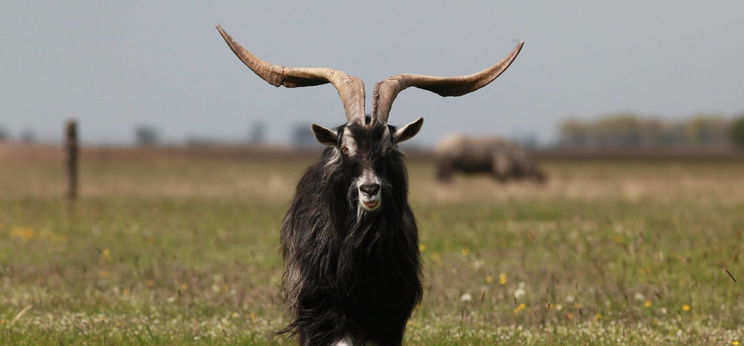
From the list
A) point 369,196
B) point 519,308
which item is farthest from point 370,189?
point 519,308

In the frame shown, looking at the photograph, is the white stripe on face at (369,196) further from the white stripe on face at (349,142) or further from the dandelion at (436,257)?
the dandelion at (436,257)

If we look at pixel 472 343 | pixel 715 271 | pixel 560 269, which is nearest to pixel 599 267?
pixel 560 269

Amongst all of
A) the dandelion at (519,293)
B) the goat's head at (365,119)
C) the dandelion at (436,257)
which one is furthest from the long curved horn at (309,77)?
the dandelion at (436,257)

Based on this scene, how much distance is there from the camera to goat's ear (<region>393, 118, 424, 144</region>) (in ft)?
20.8

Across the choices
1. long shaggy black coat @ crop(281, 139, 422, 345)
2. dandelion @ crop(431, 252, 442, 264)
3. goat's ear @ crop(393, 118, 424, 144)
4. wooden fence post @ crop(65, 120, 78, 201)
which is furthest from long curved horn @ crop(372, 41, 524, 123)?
wooden fence post @ crop(65, 120, 78, 201)

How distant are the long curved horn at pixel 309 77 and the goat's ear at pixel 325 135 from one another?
0.25m

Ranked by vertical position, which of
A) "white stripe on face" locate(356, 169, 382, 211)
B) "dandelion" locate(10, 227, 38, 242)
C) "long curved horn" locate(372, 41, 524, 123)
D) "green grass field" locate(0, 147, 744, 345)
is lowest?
"dandelion" locate(10, 227, 38, 242)

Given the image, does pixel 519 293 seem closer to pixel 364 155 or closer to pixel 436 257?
pixel 436 257

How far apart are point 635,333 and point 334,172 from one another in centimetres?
367

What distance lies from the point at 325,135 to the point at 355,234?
0.76 metres

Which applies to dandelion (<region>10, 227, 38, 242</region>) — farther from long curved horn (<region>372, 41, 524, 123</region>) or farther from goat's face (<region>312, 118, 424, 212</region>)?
goat's face (<region>312, 118, 424, 212</region>)

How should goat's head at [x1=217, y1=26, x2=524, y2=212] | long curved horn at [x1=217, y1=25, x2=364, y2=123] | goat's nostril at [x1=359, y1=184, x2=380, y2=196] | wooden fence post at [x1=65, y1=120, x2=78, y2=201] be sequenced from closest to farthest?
goat's nostril at [x1=359, y1=184, x2=380, y2=196]
goat's head at [x1=217, y1=26, x2=524, y2=212]
long curved horn at [x1=217, y1=25, x2=364, y2=123]
wooden fence post at [x1=65, y1=120, x2=78, y2=201]

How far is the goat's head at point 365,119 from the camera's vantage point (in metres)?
6.05

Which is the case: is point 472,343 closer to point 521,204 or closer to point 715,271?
point 715,271
